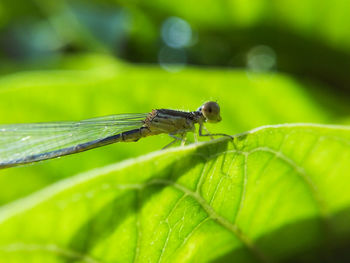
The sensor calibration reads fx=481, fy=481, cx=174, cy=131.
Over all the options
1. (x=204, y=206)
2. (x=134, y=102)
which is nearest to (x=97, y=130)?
(x=134, y=102)

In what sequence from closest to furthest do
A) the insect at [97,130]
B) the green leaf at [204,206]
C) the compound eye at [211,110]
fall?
the green leaf at [204,206]
the compound eye at [211,110]
the insect at [97,130]

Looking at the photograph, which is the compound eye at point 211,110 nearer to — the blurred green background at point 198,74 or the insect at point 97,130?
the insect at point 97,130

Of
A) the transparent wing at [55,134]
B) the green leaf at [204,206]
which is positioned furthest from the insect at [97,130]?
the green leaf at [204,206]

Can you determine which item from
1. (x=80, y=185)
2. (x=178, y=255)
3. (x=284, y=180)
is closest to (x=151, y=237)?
(x=178, y=255)

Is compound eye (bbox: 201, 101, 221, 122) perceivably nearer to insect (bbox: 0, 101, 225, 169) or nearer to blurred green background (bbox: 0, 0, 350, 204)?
insect (bbox: 0, 101, 225, 169)

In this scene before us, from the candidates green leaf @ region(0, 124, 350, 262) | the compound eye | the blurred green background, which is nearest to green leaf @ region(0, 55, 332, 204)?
the blurred green background

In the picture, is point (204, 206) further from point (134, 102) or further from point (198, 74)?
point (198, 74)
